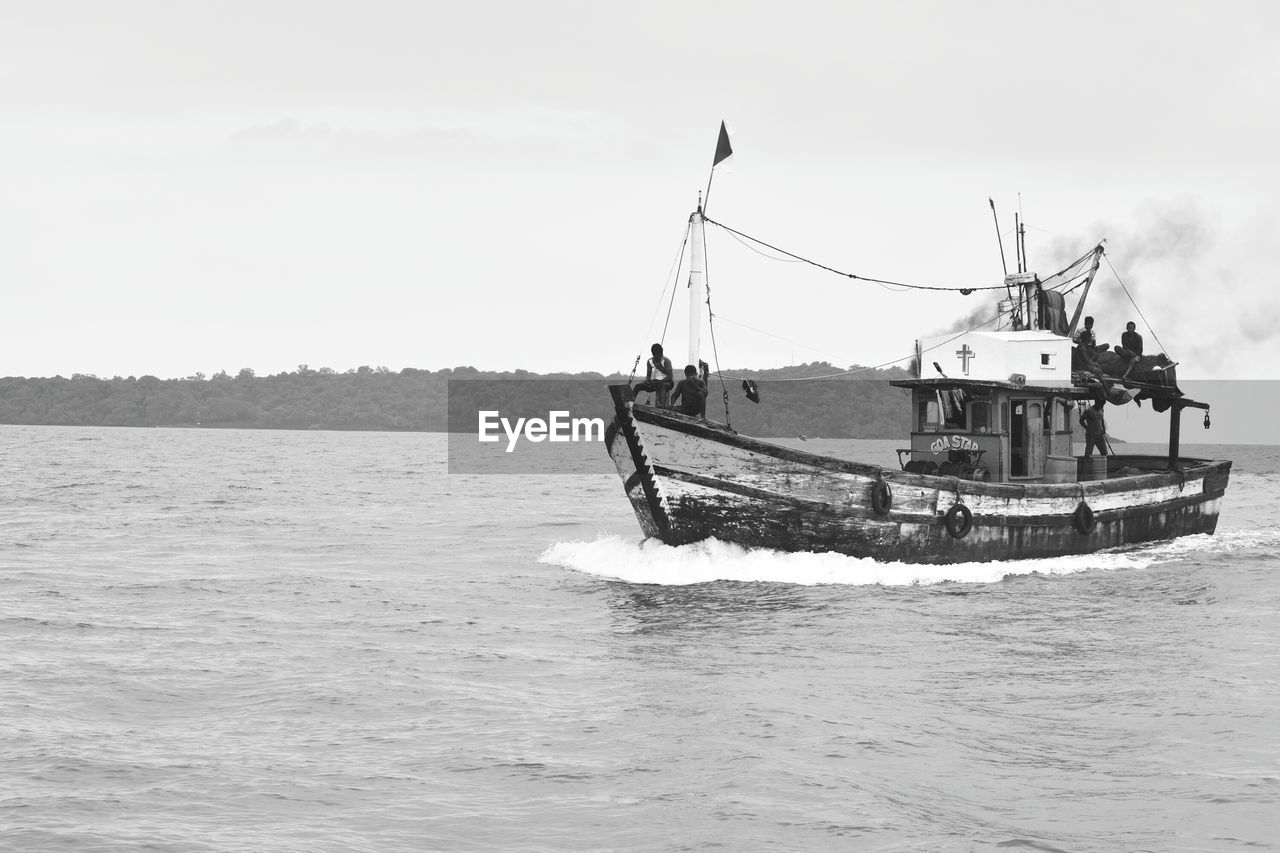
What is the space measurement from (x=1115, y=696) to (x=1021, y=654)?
2494mm

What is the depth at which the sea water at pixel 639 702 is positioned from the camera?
33.7ft

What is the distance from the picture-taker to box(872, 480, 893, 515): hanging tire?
22.2m

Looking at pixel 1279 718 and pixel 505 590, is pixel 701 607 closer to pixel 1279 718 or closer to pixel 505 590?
pixel 505 590

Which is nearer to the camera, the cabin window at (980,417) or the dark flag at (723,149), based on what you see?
the dark flag at (723,149)

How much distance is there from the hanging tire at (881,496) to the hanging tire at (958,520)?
57.1 inches

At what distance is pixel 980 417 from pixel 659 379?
22.4 feet

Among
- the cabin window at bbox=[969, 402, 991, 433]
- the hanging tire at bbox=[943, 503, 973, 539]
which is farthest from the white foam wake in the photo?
the cabin window at bbox=[969, 402, 991, 433]

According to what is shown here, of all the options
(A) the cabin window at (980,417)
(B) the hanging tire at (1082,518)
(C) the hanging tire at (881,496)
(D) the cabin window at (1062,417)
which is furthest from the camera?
(D) the cabin window at (1062,417)

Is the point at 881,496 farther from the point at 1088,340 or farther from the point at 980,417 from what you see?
the point at 1088,340

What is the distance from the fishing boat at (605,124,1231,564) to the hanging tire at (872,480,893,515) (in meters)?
0.02

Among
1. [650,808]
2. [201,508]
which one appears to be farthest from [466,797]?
[201,508]

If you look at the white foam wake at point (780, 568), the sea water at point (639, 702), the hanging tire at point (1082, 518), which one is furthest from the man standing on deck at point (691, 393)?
the hanging tire at point (1082, 518)

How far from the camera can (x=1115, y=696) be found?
1430 centimetres

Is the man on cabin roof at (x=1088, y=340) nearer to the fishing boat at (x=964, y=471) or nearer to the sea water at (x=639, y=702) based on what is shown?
the fishing boat at (x=964, y=471)
